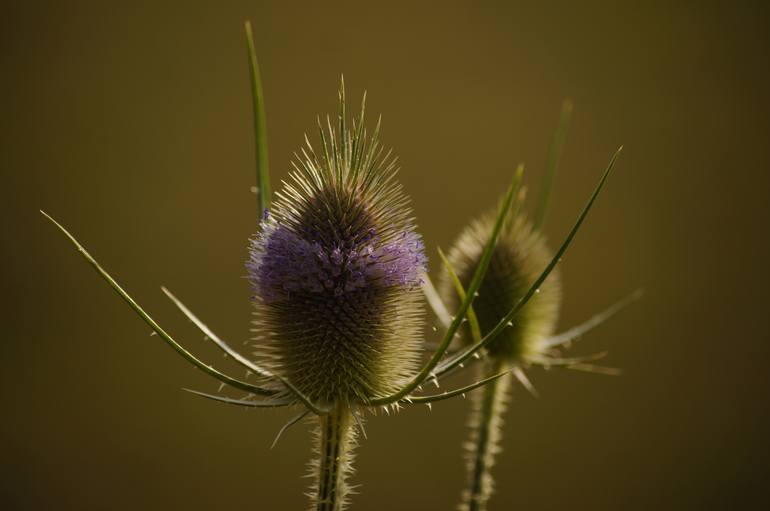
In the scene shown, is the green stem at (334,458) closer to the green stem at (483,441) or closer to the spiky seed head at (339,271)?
the spiky seed head at (339,271)

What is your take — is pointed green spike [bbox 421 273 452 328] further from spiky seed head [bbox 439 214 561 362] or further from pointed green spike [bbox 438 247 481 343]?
pointed green spike [bbox 438 247 481 343]

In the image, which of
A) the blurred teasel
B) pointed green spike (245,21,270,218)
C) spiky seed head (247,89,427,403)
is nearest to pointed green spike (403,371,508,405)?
spiky seed head (247,89,427,403)

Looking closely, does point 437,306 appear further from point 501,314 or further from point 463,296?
point 463,296

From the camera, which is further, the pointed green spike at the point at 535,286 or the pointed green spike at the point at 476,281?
the pointed green spike at the point at 535,286

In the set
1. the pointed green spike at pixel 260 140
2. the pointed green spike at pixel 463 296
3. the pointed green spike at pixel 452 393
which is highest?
the pointed green spike at pixel 260 140

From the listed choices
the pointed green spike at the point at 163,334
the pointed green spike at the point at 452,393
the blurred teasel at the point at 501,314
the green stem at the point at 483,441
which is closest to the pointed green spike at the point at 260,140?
the pointed green spike at the point at 163,334

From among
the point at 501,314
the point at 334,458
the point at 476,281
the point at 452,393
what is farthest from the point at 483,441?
the point at 476,281
